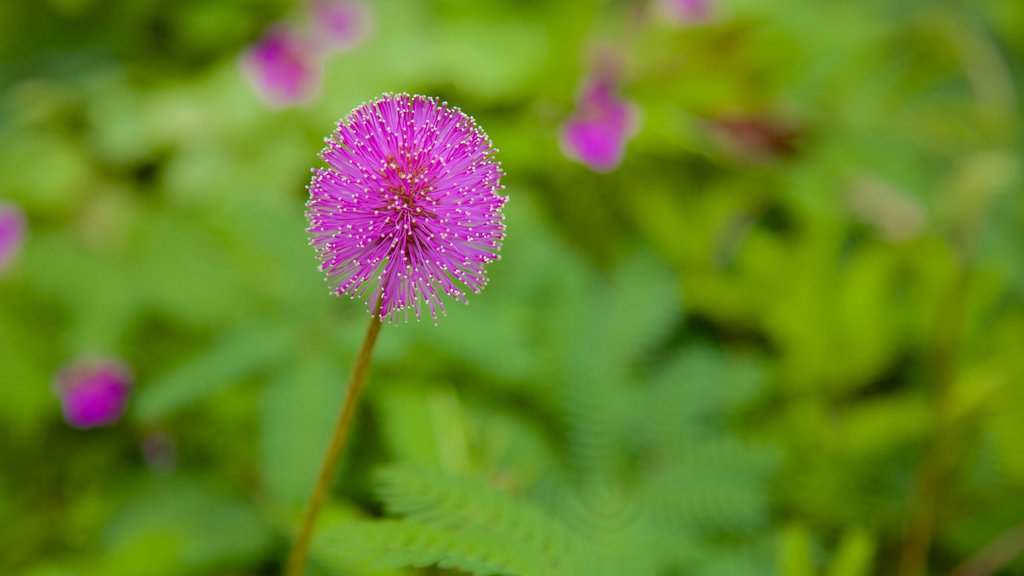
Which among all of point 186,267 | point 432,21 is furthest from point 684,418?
point 432,21

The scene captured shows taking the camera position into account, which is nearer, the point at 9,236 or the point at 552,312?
the point at 552,312

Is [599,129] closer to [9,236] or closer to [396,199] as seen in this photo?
[396,199]

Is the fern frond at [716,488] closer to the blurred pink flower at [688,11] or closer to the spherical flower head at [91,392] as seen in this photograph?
the spherical flower head at [91,392]

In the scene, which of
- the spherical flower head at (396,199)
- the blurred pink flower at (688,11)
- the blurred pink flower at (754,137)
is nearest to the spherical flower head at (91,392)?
the spherical flower head at (396,199)

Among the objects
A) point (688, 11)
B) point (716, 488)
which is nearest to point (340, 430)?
point (716, 488)

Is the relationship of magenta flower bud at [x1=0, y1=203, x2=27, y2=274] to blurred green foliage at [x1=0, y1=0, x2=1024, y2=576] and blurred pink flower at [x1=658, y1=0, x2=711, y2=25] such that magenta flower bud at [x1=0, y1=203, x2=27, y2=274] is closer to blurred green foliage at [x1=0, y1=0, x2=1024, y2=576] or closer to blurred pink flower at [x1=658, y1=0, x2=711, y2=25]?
blurred green foliage at [x1=0, y1=0, x2=1024, y2=576]

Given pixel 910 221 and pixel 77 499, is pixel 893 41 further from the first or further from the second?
pixel 77 499
